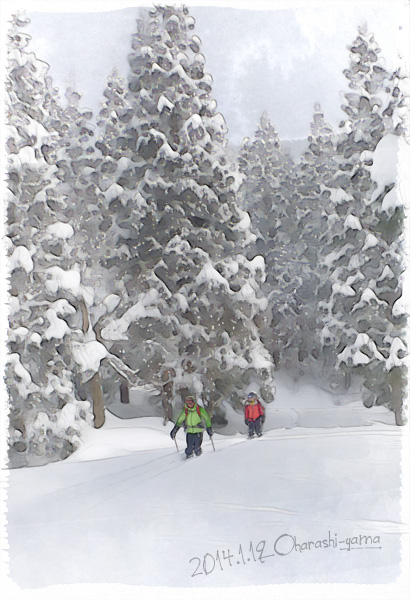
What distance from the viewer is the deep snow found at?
8.49 metres

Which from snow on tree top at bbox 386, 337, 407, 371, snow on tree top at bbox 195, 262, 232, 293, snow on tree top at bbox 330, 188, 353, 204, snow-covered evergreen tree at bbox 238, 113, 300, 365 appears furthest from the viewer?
snow-covered evergreen tree at bbox 238, 113, 300, 365

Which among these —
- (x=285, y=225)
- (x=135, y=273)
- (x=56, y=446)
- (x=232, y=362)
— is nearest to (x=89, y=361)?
(x=56, y=446)

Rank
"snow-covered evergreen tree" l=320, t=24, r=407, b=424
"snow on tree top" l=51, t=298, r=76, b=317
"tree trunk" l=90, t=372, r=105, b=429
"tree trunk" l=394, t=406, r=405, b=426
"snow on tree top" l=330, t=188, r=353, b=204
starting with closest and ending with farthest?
"tree trunk" l=394, t=406, r=405, b=426
"snow on tree top" l=51, t=298, r=76, b=317
"snow-covered evergreen tree" l=320, t=24, r=407, b=424
"tree trunk" l=90, t=372, r=105, b=429
"snow on tree top" l=330, t=188, r=353, b=204

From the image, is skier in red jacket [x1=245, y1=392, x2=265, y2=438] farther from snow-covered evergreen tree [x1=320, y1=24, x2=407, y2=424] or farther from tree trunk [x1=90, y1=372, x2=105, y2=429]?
tree trunk [x1=90, y1=372, x2=105, y2=429]

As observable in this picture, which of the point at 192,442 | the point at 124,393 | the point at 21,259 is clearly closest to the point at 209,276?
the point at 192,442

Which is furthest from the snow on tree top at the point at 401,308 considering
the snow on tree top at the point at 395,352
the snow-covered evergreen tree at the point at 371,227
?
the snow on tree top at the point at 395,352

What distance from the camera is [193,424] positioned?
38.6ft

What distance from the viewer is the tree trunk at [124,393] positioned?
19.3 meters

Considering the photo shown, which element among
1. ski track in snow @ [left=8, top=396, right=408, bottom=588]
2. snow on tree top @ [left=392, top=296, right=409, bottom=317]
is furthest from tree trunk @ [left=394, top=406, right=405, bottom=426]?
snow on tree top @ [left=392, top=296, right=409, bottom=317]

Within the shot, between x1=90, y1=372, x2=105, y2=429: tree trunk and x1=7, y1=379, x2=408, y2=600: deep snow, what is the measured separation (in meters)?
4.65

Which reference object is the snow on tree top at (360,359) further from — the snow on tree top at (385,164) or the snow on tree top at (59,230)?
the snow on tree top at (59,230)

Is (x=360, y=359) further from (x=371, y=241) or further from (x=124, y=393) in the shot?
(x=124, y=393)

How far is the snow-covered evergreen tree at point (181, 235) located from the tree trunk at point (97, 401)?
193 cm

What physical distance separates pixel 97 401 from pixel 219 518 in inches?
339
